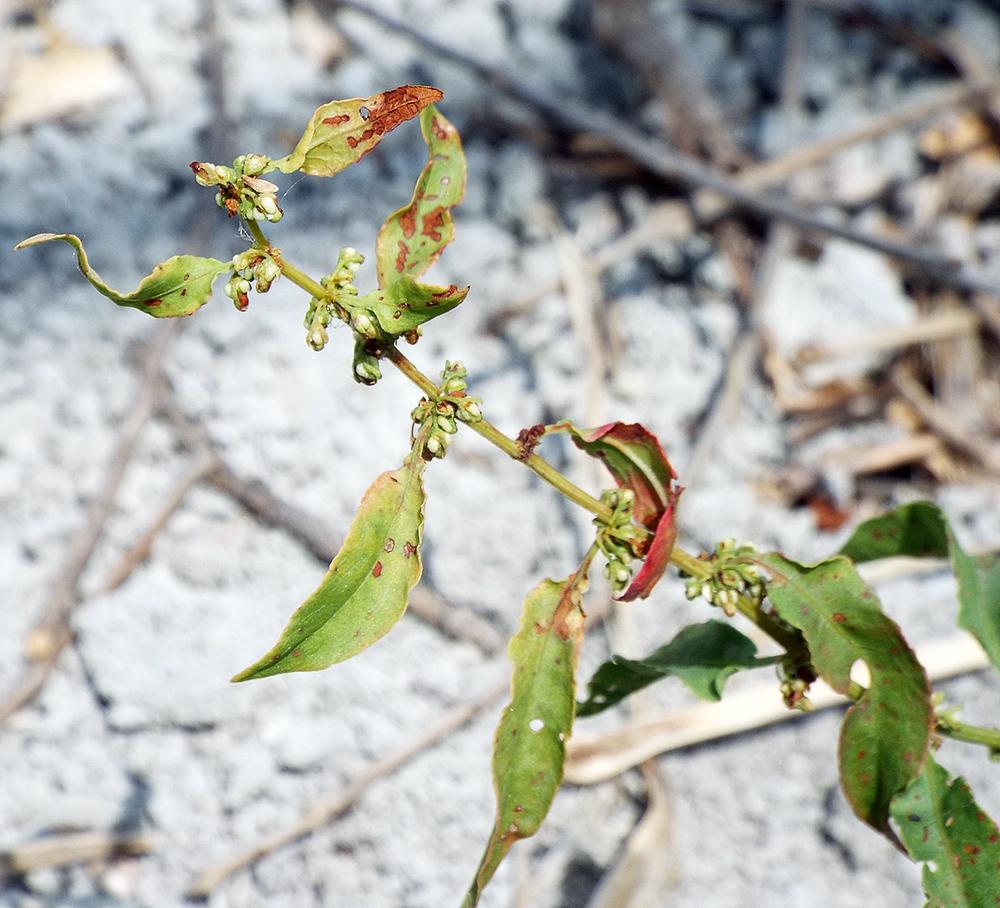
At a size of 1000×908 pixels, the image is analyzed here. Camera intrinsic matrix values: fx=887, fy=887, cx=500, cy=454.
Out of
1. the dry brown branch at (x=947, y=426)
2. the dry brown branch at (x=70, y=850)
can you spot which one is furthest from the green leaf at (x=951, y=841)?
the dry brown branch at (x=70, y=850)

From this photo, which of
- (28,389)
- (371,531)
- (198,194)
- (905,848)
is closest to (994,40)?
(198,194)

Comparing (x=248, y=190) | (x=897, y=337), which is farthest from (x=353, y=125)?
(x=897, y=337)

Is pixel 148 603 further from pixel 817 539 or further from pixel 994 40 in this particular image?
pixel 994 40

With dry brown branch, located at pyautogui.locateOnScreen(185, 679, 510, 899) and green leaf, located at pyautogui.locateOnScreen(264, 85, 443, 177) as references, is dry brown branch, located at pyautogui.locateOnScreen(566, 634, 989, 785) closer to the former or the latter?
dry brown branch, located at pyautogui.locateOnScreen(185, 679, 510, 899)

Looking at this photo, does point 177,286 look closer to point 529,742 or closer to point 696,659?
point 529,742

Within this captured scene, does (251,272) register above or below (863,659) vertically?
below
